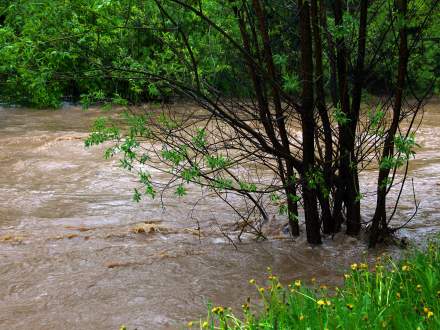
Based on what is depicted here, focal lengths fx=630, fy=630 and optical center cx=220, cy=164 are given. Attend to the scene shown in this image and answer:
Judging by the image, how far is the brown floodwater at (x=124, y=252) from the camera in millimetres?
4395

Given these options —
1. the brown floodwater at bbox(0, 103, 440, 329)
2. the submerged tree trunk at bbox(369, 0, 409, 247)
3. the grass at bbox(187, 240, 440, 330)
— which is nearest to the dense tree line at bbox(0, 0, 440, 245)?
the submerged tree trunk at bbox(369, 0, 409, 247)

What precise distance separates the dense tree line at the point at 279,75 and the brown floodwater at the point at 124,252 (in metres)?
0.53

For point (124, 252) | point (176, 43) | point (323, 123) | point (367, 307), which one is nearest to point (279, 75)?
point (323, 123)

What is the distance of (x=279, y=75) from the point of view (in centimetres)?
543

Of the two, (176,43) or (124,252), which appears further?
(176,43)

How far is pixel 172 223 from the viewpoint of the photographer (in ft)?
21.3

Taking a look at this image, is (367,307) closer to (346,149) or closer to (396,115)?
(396,115)

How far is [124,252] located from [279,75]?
6.77 ft

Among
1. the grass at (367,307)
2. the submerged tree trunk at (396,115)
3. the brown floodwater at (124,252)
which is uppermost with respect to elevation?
the submerged tree trunk at (396,115)

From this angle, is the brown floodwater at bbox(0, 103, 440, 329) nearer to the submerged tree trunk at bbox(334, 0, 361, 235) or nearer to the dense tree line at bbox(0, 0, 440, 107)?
the submerged tree trunk at bbox(334, 0, 361, 235)

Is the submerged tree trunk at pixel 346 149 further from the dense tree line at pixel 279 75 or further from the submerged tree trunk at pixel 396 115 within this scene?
the submerged tree trunk at pixel 396 115

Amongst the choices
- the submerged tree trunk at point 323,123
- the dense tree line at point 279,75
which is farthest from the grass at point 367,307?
the submerged tree trunk at point 323,123

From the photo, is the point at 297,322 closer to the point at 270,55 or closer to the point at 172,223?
the point at 270,55

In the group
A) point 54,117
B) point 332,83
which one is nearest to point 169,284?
point 332,83
